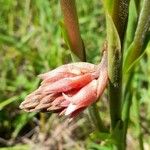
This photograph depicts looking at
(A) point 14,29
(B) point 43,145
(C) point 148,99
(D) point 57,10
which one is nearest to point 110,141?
(C) point 148,99

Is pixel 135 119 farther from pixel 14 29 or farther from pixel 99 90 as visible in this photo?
pixel 14 29

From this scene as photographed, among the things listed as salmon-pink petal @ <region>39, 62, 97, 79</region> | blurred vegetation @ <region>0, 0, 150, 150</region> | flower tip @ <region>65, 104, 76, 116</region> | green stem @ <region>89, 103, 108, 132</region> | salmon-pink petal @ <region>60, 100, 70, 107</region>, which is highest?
salmon-pink petal @ <region>39, 62, 97, 79</region>

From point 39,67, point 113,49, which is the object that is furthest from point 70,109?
point 39,67

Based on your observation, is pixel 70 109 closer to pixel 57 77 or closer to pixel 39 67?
pixel 57 77

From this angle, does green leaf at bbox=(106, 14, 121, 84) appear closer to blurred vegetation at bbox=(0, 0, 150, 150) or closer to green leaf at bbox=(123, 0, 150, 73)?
green leaf at bbox=(123, 0, 150, 73)

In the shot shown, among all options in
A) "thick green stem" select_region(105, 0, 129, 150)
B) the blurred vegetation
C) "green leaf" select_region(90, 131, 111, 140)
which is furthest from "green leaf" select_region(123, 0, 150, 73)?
the blurred vegetation
